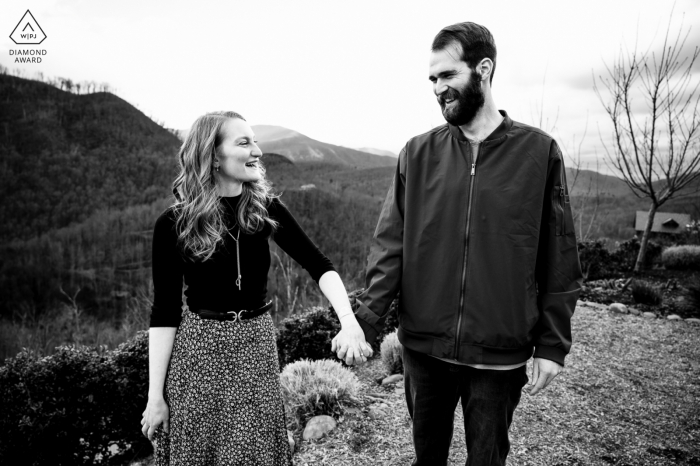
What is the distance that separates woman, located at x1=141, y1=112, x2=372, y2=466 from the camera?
174cm

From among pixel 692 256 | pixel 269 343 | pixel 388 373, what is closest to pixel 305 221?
pixel 692 256

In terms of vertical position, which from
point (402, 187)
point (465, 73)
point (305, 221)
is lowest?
point (305, 221)

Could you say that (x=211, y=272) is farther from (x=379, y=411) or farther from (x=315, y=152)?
(x=315, y=152)

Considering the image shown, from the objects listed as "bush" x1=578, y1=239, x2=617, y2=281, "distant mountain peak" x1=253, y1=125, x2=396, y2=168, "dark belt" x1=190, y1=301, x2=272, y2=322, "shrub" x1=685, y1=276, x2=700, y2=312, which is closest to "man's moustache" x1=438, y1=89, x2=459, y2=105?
"dark belt" x1=190, y1=301, x2=272, y2=322

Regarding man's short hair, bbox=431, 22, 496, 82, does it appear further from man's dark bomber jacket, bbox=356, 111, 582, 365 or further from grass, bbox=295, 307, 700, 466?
grass, bbox=295, 307, 700, 466

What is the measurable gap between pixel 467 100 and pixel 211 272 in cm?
132

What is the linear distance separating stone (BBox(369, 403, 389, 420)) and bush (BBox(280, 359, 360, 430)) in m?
0.22

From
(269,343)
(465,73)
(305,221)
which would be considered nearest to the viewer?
(465,73)

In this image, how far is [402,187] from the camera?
1893 mm

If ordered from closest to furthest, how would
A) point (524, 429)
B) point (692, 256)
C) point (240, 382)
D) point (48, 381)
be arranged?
point (240, 382)
point (524, 429)
point (48, 381)
point (692, 256)

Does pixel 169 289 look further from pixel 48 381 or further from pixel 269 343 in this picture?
pixel 48 381

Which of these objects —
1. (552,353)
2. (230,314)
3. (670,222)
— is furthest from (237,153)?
(670,222)

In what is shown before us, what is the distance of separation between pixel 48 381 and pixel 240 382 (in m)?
3.05

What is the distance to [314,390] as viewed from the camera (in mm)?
3680
